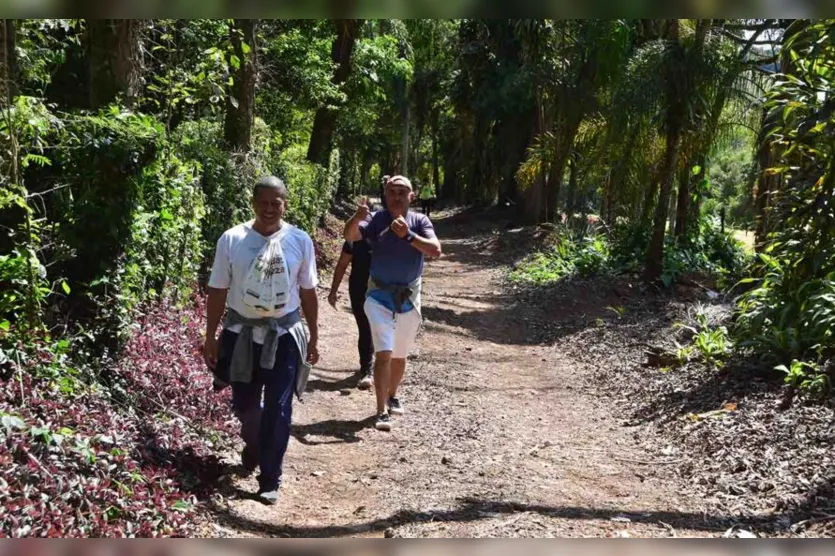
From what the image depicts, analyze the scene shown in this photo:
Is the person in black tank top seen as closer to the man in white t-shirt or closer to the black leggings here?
the black leggings

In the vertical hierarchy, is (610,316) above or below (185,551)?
below

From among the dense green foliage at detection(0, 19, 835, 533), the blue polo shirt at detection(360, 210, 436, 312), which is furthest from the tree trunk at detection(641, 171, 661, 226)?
the blue polo shirt at detection(360, 210, 436, 312)

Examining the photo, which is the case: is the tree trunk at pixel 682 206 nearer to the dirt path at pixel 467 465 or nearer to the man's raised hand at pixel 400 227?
the dirt path at pixel 467 465

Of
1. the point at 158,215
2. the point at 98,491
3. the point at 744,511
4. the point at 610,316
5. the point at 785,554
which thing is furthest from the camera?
the point at 610,316

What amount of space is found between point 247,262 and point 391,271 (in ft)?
6.67

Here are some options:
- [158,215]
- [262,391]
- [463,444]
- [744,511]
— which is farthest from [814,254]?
[158,215]

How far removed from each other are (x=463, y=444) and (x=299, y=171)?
10.3 metres

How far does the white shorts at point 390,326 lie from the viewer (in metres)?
6.92

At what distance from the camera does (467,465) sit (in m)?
6.18

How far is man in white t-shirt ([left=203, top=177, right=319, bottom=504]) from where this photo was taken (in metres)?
5.14

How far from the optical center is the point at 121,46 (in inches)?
285

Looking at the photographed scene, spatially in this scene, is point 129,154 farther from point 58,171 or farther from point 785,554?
point 785,554

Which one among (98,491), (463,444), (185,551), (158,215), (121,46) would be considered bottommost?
(463,444)

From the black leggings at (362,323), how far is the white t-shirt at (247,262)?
303 centimetres
